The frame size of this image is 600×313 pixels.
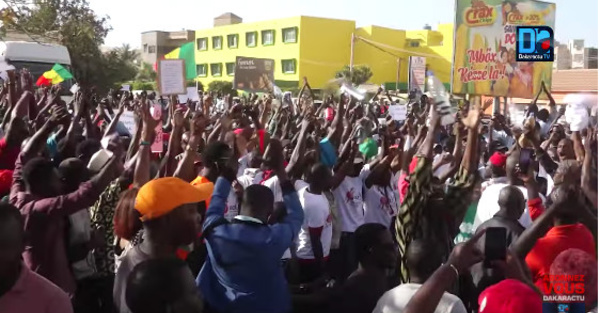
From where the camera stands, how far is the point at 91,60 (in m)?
28.2

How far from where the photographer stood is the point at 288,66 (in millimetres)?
49719

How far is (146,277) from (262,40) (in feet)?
167

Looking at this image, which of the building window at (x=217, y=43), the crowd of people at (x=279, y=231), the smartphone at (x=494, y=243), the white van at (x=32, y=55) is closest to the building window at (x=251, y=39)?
the building window at (x=217, y=43)

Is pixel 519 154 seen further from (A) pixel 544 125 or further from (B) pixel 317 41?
(B) pixel 317 41

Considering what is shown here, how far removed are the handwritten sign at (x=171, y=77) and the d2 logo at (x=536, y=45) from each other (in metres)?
4.71

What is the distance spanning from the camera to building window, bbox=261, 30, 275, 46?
50938mm

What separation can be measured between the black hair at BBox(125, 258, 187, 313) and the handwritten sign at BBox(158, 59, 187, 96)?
7.51m

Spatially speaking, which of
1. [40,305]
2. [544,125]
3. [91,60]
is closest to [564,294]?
[40,305]

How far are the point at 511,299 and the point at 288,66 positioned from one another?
47915mm

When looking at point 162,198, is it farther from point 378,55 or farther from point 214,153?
point 378,55

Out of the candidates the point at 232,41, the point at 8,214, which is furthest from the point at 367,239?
the point at 232,41

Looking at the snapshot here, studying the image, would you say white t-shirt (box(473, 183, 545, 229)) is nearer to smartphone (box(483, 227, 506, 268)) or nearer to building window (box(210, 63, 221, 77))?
smartphone (box(483, 227, 506, 268))

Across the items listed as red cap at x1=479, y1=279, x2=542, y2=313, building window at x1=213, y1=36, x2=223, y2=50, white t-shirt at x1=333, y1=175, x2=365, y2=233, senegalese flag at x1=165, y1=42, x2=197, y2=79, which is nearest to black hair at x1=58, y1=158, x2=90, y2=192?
white t-shirt at x1=333, y1=175, x2=365, y2=233

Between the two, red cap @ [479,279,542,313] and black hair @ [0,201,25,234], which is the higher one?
black hair @ [0,201,25,234]
